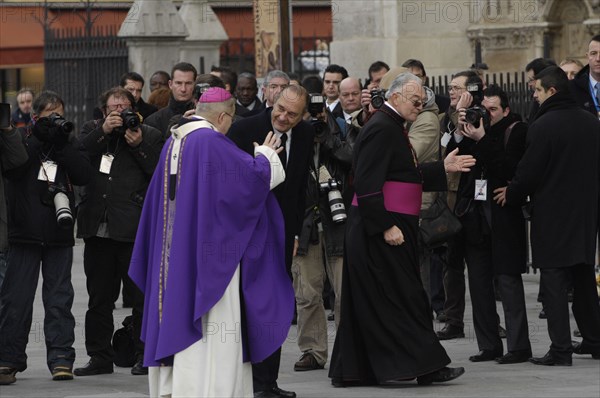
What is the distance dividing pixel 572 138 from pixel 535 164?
1.06ft

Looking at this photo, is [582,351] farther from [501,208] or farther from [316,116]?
[316,116]

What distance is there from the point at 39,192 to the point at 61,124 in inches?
20.4

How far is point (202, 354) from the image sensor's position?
28.8 feet

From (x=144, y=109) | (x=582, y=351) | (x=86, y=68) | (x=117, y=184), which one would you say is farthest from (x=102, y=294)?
(x=86, y=68)

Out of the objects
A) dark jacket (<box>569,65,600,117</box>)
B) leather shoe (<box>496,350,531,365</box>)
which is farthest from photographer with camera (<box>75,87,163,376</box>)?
dark jacket (<box>569,65,600,117</box>)

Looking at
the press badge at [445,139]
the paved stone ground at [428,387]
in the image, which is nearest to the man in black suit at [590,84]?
the press badge at [445,139]

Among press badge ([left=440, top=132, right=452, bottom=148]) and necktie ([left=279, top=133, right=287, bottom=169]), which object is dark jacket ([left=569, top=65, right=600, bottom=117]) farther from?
necktie ([left=279, top=133, right=287, bottom=169])

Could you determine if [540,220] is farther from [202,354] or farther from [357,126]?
[202,354]

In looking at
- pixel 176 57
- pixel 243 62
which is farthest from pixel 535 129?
pixel 243 62

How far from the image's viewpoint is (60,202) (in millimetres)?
10500

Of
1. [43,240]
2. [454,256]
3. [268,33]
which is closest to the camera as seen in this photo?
[43,240]

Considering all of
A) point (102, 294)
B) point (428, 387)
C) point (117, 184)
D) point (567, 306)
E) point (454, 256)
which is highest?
point (117, 184)

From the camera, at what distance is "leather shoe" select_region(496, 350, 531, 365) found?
1084 centimetres

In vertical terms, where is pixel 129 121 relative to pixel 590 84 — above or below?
below
